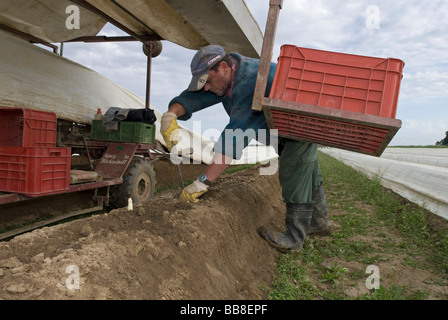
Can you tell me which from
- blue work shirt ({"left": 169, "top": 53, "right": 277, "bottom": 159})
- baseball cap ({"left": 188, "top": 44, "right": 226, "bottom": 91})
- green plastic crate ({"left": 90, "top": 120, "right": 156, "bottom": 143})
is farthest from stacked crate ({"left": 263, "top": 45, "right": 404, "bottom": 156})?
green plastic crate ({"left": 90, "top": 120, "right": 156, "bottom": 143})

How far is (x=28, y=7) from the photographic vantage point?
575 cm

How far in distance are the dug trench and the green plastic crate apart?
1.85 metres

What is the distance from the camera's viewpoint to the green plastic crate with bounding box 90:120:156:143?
195 inches

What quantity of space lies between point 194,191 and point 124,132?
227cm

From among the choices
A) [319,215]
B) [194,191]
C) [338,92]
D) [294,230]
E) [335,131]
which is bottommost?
[294,230]

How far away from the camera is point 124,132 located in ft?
16.4

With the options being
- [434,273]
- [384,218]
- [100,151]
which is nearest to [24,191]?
[100,151]

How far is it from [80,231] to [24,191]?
47.9 inches

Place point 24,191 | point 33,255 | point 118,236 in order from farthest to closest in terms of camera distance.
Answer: point 24,191, point 118,236, point 33,255

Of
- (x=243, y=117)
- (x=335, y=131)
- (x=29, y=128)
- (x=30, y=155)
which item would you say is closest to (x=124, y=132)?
(x=29, y=128)

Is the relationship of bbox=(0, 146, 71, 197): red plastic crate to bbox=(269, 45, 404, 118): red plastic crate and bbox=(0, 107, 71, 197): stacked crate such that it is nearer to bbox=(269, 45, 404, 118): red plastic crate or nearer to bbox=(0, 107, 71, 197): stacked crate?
bbox=(0, 107, 71, 197): stacked crate

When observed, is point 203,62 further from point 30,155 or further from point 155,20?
point 155,20
